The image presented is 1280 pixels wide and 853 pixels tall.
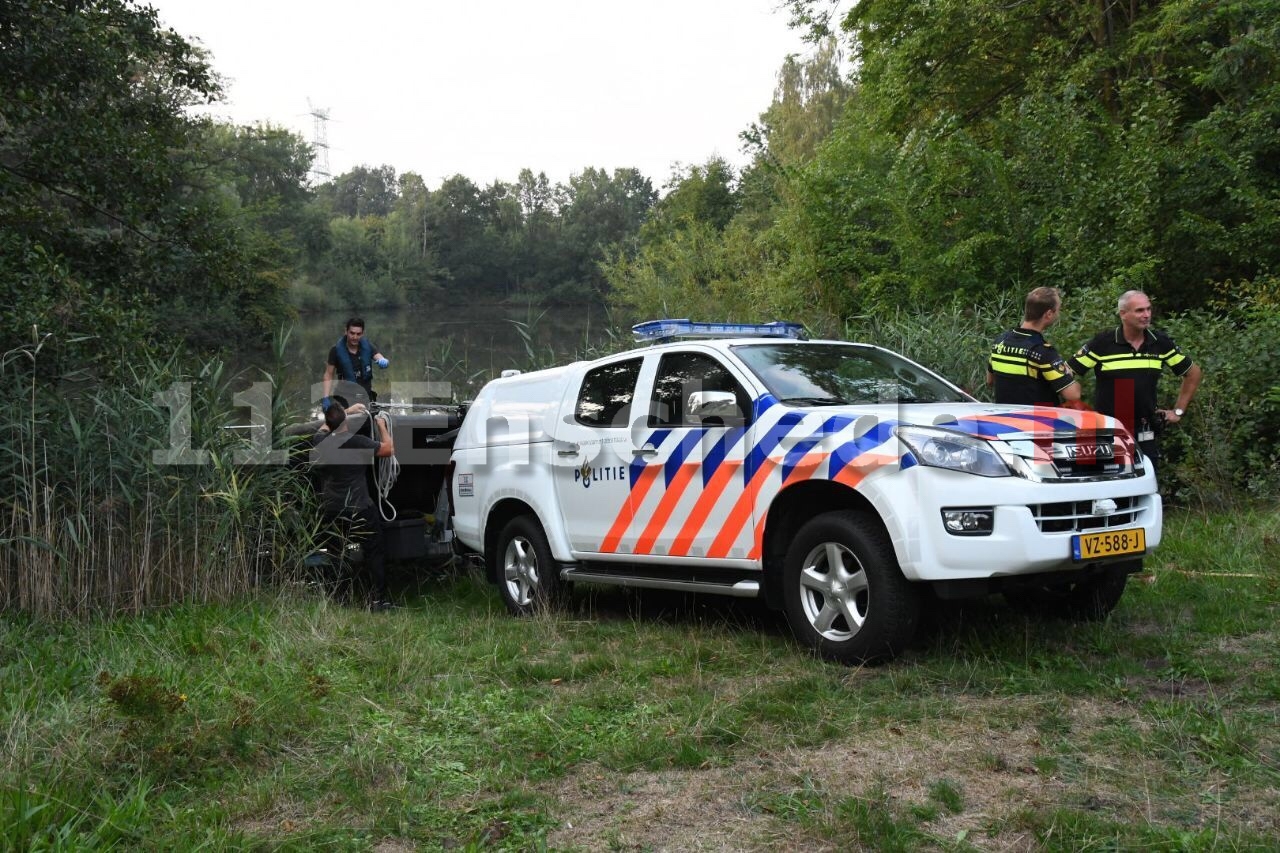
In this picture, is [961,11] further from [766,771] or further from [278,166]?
[278,166]

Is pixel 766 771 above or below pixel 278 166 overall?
below

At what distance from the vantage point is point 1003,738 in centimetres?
439

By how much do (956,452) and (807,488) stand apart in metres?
0.83

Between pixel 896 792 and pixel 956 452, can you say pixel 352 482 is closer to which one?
pixel 956 452

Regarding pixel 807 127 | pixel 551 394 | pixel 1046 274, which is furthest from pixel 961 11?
pixel 807 127

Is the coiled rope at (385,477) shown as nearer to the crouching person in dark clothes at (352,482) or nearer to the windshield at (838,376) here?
the crouching person in dark clothes at (352,482)

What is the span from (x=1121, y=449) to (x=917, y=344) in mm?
5253

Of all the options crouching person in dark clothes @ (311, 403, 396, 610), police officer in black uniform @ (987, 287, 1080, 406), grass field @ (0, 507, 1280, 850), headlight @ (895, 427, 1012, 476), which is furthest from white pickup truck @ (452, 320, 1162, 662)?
crouching person in dark clothes @ (311, 403, 396, 610)

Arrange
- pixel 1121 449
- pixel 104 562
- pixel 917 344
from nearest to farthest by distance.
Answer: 1. pixel 1121 449
2. pixel 104 562
3. pixel 917 344

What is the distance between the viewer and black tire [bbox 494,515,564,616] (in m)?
7.35

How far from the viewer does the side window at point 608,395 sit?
23.0ft

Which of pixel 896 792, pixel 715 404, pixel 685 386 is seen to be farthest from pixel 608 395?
pixel 896 792

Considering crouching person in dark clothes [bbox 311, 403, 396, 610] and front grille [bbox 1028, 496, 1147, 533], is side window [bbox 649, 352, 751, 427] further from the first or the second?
crouching person in dark clothes [bbox 311, 403, 396, 610]

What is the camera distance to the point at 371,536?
328 inches
